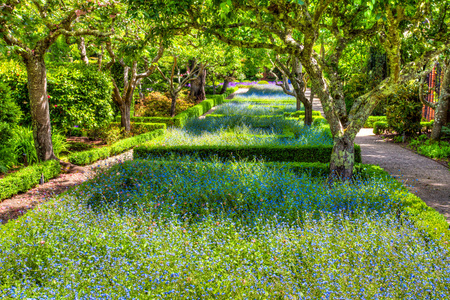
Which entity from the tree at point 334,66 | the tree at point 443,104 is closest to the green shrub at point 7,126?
the tree at point 334,66

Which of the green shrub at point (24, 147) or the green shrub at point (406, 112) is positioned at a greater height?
the green shrub at point (406, 112)

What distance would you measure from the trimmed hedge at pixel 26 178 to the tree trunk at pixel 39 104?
0.50 m

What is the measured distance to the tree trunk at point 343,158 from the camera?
6.29 meters

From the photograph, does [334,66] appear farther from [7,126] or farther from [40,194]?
[7,126]

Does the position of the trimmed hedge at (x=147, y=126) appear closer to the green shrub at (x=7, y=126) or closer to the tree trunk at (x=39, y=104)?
the green shrub at (x=7, y=126)

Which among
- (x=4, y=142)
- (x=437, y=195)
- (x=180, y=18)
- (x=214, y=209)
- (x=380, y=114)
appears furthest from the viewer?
(x=380, y=114)

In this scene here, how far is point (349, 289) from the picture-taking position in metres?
2.95

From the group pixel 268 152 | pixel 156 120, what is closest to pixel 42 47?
pixel 268 152

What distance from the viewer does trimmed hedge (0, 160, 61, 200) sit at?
6164 mm

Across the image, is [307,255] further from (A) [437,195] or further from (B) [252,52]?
(B) [252,52]

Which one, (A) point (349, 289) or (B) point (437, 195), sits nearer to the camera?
(A) point (349, 289)

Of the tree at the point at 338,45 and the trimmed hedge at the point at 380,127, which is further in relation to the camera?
the trimmed hedge at the point at 380,127

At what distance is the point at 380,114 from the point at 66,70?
17395 mm

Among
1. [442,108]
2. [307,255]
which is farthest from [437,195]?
[442,108]
